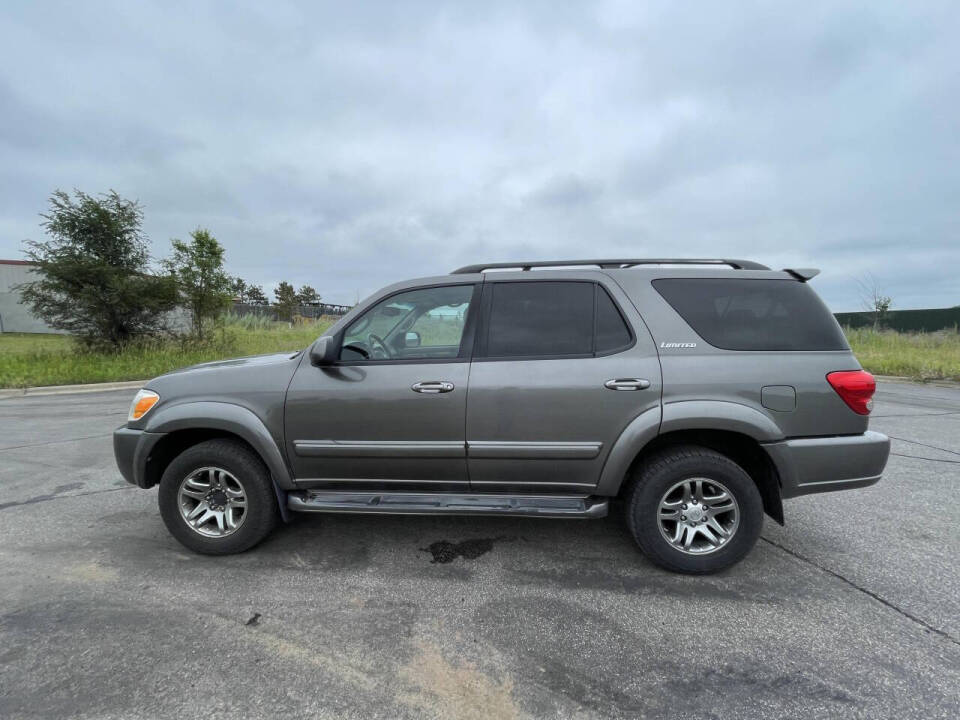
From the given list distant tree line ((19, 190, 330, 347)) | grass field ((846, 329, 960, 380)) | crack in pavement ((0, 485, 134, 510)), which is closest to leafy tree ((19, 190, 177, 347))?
distant tree line ((19, 190, 330, 347))

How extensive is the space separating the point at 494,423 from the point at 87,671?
7.17ft

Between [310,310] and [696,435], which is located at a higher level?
[310,310]

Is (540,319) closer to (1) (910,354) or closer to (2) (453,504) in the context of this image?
(2) (453,504)

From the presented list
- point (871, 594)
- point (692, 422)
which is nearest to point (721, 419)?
point (692, 422)

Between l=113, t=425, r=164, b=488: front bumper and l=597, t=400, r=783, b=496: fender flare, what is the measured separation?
2911 millimetres

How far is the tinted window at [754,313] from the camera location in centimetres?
271

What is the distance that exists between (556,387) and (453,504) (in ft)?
3.10

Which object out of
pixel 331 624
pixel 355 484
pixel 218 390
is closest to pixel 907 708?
pixel 331 624

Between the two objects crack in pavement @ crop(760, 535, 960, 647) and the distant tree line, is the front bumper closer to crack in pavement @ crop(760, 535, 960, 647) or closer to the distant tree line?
crack in pavement @ crop(760, 535, 960, 647)

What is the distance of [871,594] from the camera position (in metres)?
2.54

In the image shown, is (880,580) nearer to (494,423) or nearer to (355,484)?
(494,423)

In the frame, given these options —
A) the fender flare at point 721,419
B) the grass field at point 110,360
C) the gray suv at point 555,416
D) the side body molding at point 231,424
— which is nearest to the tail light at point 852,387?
the gray suv at point 555,416

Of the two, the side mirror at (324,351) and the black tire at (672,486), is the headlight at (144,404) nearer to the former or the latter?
the side mirror at (324,351)

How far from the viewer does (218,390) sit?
290cm
